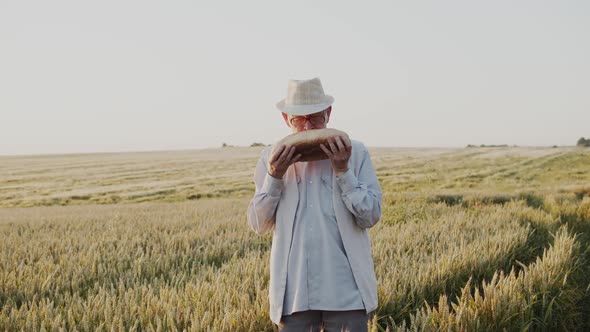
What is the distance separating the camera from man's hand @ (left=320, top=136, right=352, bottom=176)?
105 inches

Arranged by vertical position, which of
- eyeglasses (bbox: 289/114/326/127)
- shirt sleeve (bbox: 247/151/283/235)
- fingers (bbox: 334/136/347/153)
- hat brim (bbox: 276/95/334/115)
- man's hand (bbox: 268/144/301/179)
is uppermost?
hat brim (bbox: 276/95/334/115)

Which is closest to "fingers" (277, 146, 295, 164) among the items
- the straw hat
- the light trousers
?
the straw hat

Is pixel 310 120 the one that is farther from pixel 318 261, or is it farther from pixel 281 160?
pixel 318 261

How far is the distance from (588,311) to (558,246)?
132 cm

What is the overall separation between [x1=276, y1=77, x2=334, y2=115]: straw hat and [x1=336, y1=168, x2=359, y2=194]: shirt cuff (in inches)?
15.6

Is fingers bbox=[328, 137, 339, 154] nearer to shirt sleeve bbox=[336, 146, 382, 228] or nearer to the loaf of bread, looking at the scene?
Result: the loaf of bread

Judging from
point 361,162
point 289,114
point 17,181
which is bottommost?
point 17,181

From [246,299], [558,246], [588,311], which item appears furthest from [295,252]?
[558,246]

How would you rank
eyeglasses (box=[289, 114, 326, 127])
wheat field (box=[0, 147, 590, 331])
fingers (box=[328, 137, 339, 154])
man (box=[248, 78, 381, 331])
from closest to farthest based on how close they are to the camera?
fingers (box=[328, 137, 339, 154])
man (box=[248, 78, 381, 331])
eyeglasses (box=[289, 114, 326, 127])
wheat field (box=[0, 147, 590, 331])

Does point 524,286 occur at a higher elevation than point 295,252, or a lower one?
lower

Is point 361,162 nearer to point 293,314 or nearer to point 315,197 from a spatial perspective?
point 315,197

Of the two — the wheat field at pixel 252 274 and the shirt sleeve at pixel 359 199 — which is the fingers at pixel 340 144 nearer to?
the shirt sleeve at pixel 359 199

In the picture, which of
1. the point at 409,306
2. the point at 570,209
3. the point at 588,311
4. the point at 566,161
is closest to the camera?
the point at 409,306

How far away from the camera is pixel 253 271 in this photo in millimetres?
5012
